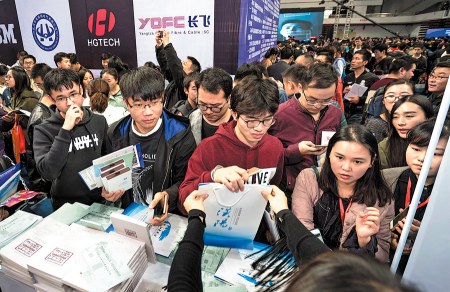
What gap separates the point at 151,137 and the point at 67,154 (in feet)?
1.79

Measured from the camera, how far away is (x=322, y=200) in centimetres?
142

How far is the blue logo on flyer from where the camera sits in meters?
5.73

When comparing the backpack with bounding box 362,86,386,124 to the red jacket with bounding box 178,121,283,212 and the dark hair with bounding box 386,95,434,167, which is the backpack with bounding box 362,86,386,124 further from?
the red jacket with bounding box 178,121,283,212

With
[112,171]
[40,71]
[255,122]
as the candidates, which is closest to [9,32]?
[40,71]

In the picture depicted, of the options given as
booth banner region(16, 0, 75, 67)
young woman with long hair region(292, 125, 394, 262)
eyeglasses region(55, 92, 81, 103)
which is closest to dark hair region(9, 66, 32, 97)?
eyeglasses region(55, 92, 81, 103)

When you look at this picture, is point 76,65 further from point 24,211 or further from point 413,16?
point 413,16

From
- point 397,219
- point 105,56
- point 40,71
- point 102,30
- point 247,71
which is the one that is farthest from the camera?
point 102,30

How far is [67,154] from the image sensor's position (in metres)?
1.66

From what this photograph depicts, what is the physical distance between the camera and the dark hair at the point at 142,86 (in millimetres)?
1507

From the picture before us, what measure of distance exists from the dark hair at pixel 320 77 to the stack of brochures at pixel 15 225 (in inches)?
76.6

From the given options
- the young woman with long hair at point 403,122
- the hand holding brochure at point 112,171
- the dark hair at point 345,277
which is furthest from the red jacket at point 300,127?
the dark hair at point 345,277

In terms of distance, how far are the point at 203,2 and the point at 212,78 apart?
281cm

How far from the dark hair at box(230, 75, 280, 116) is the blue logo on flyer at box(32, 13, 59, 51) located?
6101mm

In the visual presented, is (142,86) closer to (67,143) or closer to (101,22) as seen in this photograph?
(67,143)
